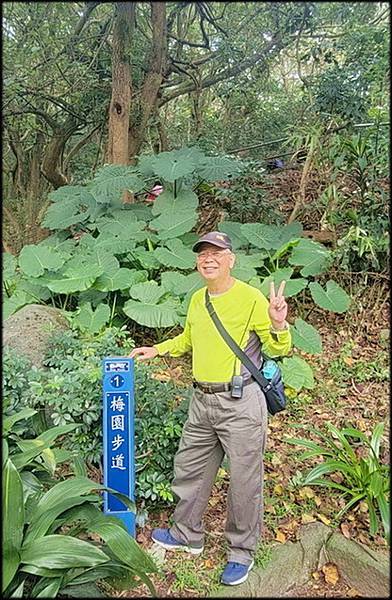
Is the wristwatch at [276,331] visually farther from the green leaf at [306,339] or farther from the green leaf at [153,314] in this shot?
the green leaf at [153,314]

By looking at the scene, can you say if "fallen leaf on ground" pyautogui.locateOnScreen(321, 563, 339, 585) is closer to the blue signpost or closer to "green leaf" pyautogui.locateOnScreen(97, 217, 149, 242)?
the blue signpost

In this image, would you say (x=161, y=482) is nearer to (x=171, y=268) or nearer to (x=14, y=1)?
(x=14, y=1)

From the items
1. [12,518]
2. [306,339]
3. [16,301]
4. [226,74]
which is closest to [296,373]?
[306,339]

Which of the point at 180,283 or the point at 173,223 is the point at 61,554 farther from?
the point at 173,223

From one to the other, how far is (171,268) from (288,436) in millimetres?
1895

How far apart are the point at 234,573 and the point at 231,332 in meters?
0.95

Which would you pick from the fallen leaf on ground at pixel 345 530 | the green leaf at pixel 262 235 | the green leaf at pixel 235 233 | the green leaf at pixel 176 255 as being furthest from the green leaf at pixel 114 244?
the fallen leaf on ground at pixel 345 530

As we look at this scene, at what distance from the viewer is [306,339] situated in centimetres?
348

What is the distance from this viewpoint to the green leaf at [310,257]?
13.1 feet

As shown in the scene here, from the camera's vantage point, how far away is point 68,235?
4930 millimetres

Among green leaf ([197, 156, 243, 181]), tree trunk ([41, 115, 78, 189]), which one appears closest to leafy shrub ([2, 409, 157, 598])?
green leaf ([197, 156, 243, 181])

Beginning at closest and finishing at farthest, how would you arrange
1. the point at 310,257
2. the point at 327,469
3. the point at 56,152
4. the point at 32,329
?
the point at 327,469 < the point at 32,329 < the point at 310,257 < the point at 56,152

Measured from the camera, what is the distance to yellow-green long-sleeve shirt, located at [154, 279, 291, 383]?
1.90 meters

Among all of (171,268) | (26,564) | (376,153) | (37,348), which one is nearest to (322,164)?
(376,153)
